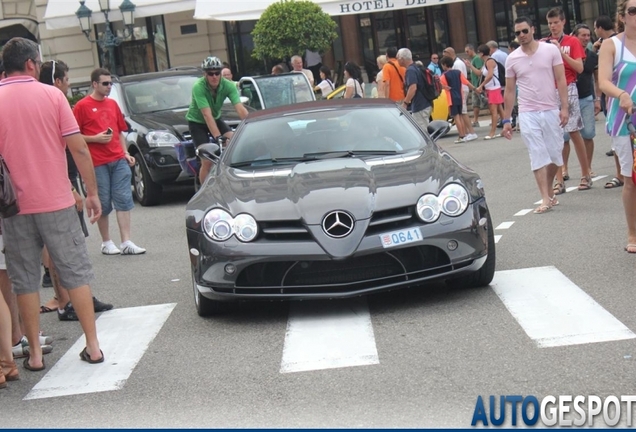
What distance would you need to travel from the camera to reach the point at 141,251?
37.6 ft

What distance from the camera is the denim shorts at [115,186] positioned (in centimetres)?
1130

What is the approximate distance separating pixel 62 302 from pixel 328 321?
226cm

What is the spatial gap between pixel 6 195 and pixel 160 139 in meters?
8.98

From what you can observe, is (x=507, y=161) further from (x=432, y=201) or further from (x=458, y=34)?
(x=458, y=34)

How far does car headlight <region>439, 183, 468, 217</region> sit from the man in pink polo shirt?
226cm

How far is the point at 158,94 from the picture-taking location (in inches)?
658

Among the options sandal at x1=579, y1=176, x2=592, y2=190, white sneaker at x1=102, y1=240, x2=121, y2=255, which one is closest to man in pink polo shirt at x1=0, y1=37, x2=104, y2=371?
white sneaker at x1=102, y1=240, x2=121, y2=255

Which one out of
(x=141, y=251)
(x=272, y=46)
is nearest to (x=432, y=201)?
(x=141, y=251)

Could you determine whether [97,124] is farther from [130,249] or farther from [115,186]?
[130,249]

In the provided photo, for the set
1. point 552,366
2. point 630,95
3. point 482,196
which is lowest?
point 552,366

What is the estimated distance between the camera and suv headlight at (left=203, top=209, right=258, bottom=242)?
7.36 metres

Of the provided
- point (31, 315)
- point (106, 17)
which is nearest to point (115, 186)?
point (31, 315)

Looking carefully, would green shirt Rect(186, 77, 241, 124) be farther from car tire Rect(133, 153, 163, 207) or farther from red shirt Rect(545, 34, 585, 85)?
red shirt Rect(545, 34, 585, 85)

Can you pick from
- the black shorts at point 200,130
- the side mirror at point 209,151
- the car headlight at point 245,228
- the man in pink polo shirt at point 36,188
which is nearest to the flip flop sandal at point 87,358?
the man in pink polo shirt at point 36,188
